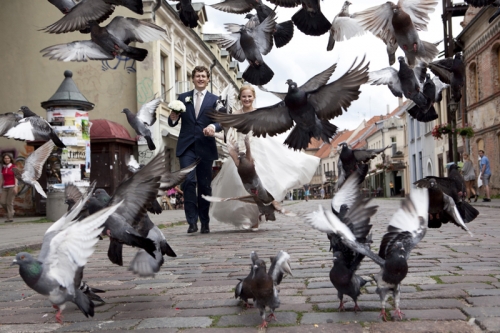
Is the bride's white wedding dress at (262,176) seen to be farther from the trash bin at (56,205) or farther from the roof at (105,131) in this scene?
the roof at (105,131)

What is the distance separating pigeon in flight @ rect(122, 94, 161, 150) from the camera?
4.13 m

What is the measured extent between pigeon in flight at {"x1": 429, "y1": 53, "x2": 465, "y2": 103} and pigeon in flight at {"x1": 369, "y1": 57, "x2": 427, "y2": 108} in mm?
86

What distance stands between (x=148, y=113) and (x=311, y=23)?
242 centimetres

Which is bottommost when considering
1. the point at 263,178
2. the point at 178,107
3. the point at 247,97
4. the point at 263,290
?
the point at 263,290

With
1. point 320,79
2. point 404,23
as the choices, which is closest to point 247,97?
point 320,79

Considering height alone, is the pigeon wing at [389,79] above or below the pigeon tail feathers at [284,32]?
below

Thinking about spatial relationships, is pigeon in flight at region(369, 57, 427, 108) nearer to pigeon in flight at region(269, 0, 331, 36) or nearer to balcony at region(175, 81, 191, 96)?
pigeon in flight at region(269, 0, 331, 36)

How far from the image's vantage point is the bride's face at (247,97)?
7566 millimetres

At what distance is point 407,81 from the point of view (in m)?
2.62

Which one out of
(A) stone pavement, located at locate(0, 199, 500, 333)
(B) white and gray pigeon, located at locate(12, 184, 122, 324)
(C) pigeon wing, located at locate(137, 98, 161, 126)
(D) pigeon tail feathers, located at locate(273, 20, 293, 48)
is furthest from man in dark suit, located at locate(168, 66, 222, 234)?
(B) white and gray pigeon, located at locate(12, 184, 122, 324)

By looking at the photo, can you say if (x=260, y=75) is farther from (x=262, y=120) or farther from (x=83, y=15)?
(x=83, y=15)

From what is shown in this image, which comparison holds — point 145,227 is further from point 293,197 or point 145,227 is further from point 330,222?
point 293,197

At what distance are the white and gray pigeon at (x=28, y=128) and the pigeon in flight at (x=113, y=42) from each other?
1155 mm

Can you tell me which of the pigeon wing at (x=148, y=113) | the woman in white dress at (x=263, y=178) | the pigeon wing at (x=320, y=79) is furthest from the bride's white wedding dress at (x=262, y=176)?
the pigeon wing at (x=320, y=79)
